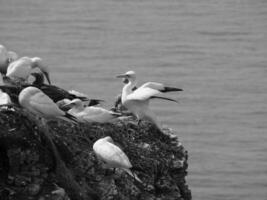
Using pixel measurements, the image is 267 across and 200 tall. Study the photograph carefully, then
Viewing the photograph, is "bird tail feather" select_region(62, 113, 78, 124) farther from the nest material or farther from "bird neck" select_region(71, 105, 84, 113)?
"bird neck" select_region(71, 105, 84, 113)

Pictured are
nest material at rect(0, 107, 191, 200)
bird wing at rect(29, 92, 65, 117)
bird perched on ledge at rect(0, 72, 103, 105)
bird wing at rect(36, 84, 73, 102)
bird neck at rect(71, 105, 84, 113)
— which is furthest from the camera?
bird wing at rect(36, 84, 73, 102)

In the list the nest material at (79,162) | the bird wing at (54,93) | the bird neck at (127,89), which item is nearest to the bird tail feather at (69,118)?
the nest material at (79,162)

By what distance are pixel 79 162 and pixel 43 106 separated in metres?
1.11

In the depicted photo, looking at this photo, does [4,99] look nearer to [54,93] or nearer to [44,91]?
[44,91]

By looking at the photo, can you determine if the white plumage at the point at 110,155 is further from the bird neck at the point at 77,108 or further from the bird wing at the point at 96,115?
the bird neck at the point at 77,108

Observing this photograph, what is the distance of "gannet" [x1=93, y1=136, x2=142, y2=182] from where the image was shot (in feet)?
46.0

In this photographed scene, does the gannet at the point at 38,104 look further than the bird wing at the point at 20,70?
No

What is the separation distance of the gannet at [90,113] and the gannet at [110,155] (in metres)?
1.33

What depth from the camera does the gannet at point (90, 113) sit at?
15.7 meters

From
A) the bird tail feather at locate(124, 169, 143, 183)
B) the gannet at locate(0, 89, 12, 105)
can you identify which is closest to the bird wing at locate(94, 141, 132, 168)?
the bird tail feather at locate(124, 169, 143, 183)

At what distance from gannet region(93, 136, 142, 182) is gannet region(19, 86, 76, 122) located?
2.75 feet

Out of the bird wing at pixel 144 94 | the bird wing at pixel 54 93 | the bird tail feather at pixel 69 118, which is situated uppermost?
the bird wing at pixel 144 94

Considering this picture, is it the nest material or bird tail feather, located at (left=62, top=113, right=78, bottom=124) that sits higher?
bird tail feather, located at (left=62, top=113, right=78, bottom=124)

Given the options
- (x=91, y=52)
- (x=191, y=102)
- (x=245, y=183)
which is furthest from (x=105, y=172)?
(x=91, y=52)
